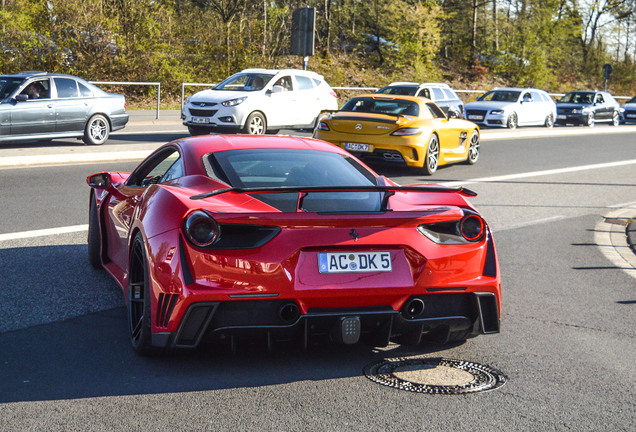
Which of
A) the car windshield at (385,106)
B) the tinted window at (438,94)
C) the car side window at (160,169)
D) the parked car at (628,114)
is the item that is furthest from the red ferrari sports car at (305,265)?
the parked car at (628,114)

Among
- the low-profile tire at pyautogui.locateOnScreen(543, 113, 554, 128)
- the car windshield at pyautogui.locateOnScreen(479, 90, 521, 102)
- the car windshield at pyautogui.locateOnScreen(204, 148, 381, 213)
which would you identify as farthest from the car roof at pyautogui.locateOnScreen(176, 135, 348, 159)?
the low-profile tire at pyautogui.locateOnScreen(543, 113, 554, 128)

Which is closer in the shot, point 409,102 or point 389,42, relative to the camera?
point 409,102

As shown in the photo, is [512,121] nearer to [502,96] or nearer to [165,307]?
[502,96]

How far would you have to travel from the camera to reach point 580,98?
39031 millimetres

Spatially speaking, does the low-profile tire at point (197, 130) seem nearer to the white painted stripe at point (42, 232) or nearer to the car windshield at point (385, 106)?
the car windshield at point (385, 106)

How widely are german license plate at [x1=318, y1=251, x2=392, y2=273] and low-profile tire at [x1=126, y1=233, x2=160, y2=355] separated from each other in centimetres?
96

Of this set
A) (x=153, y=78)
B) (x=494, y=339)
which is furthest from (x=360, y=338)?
(x=153, y=78)

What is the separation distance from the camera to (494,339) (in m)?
5.37

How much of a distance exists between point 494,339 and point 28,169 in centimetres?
1067

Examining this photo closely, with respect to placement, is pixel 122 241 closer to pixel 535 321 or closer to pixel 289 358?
pixel 289 358

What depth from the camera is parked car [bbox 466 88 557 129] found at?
101 ft

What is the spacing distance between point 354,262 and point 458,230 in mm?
→ 694

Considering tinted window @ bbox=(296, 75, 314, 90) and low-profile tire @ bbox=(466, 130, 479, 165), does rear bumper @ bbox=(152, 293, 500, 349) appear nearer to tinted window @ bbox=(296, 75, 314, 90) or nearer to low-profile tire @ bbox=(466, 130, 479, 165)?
low-profile tire @ bbox=(466, 130, 479, 165)

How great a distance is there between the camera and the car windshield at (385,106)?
1580 centimetres
